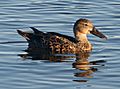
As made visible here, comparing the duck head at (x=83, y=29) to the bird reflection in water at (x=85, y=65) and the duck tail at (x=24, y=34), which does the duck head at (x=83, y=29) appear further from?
the duck tail at (x=24, y=34)

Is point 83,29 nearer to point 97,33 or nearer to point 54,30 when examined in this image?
point 97,33

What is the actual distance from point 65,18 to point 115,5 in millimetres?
2518

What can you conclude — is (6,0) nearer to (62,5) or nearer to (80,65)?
(62,5)

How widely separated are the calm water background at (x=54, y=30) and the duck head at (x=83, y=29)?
33 centimetres

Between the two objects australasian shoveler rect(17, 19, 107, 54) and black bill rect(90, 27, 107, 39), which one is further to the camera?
black bill rect(90, 27, 107, 39)

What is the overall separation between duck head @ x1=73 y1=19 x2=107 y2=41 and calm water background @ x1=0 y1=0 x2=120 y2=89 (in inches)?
12.8

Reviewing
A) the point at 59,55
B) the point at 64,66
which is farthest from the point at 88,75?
the point at 59,55

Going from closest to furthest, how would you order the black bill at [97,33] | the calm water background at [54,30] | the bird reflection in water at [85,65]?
the calm water background at [54,30] → the bird reflection in water at [85,65] → the black bill at [97,33]

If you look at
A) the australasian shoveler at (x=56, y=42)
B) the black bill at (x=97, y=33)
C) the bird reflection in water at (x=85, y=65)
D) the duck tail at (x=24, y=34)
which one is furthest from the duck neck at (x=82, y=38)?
the duck tail at (x=24, y=34)

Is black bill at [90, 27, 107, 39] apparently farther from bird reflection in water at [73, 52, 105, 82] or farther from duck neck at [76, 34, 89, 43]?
bird reflection in water at [73, 52, 105, 82]

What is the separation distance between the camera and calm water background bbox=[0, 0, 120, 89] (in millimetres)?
14375

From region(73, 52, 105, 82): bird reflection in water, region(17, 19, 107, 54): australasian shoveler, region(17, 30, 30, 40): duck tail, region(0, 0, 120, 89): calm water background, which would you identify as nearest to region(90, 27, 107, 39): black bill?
region(17, 19, 107, 54): australasian shoveler

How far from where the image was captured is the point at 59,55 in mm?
17891

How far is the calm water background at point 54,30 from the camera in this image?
47.2 feet
